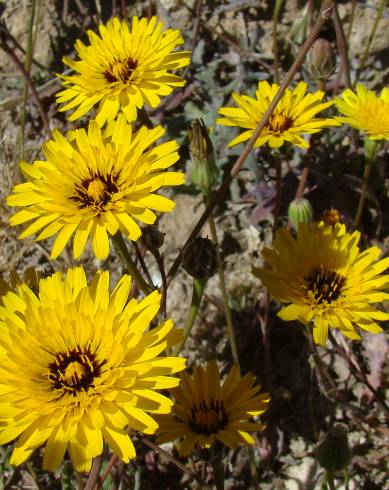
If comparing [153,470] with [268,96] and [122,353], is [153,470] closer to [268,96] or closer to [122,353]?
[122,353]

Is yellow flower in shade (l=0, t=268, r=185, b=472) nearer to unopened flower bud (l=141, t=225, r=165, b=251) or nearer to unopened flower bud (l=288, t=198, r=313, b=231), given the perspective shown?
unopened flower bud (l=141, t=225, r=165, b=251)

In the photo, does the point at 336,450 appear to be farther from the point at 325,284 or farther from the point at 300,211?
the point at 300,211

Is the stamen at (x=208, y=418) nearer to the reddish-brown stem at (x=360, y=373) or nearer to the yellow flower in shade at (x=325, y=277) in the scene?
the yellow flower in shade at (x=325, y=277)

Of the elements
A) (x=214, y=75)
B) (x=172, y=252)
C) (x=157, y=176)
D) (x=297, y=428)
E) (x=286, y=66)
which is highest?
(x=286, y=66)

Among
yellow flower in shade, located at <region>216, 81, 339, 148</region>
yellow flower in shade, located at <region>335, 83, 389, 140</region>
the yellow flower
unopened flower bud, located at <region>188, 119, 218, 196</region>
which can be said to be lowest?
the yellow flower

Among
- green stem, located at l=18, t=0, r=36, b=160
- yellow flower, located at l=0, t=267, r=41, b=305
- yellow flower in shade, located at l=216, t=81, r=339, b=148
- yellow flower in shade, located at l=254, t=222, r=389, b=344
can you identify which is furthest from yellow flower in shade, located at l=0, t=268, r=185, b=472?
green stem, located at l=18, t=0, r=36, b=160

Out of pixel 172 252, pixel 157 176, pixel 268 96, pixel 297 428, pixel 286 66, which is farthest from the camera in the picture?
pixel 286 66

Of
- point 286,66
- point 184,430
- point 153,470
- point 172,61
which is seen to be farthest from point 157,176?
point 286,66
